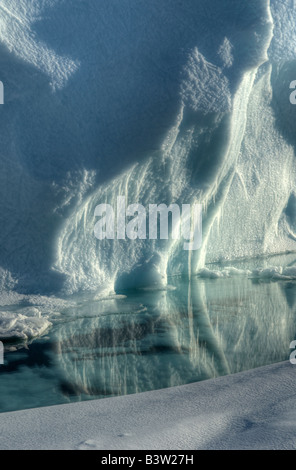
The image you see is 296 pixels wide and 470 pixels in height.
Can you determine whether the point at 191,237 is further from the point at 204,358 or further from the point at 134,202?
the point at 204,358

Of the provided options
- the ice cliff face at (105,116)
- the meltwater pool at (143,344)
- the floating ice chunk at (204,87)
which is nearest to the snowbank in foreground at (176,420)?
the meltwater pool at (143,344)

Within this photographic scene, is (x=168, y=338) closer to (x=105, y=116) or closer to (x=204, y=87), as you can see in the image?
(x=105, y=116)

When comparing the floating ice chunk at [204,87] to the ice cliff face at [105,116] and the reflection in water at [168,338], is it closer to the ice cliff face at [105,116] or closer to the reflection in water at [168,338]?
the ice cliff face at [105,116]

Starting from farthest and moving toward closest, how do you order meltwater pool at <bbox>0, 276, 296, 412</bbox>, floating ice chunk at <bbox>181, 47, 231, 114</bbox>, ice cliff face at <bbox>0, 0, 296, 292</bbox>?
floating ice chunk at <bbox>181, 47, 231, 114</bbox> → ice cliff face at <bbox>0, 0, 296, 292</bbox> → meltwater pool at <bbox>0, 276, 296, 412</bbox>

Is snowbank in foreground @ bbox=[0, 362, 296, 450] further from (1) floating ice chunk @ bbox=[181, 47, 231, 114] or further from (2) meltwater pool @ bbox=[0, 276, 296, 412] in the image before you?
(1) floating ice chunk @ bbox=[181, 47, 231, 114]

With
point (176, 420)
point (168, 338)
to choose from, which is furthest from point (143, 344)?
point (176, 420)

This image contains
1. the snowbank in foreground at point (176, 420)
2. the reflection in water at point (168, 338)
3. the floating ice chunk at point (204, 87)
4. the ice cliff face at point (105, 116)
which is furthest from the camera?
the floating ice chunk at point (204, 87)

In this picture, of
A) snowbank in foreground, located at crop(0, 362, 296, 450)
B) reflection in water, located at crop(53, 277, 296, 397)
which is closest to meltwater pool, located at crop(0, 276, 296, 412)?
reflection in water, located at crop(53, 277, 296, 397)
